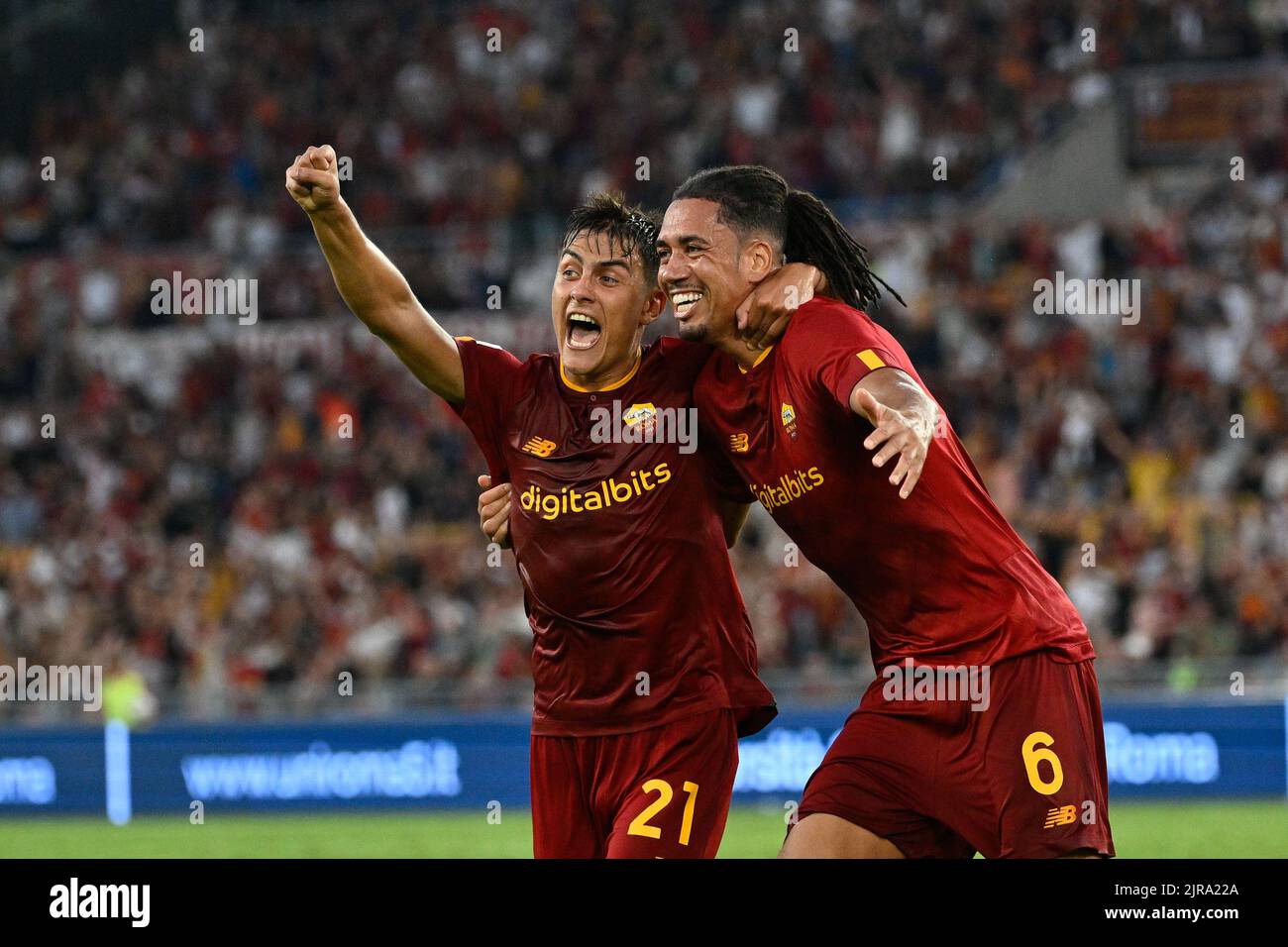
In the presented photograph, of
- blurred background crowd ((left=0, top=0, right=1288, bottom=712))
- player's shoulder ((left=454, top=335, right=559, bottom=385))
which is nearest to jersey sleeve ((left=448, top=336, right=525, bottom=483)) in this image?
player's shoulder ((left=454, top=335, right=559, bottom=385))

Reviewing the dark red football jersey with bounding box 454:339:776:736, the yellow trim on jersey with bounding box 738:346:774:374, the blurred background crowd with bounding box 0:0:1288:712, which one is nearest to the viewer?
the yellow trim on jersey with bounding box 738:346:774:374

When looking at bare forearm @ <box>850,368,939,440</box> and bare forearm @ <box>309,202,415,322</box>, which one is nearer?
bare forearm @ <box>850,368,939,440</box>

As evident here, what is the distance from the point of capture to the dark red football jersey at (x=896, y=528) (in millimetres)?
5289

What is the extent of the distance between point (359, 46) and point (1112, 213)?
10.5 metres

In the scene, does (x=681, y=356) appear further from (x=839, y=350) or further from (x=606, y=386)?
(x=839, y=350)

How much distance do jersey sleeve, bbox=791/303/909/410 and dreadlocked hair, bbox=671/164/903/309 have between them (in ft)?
1.21

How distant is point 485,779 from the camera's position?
51.8 feet

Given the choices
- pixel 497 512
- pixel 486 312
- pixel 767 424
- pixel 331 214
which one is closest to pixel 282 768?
pixel 486 312

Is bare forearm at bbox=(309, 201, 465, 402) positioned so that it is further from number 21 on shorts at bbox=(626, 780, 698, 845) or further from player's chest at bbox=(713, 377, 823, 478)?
number 21 on shorts at bbox=(626, 780, 698, 845)

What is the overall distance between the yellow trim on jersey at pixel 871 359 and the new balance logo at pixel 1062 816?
1261 millimetres

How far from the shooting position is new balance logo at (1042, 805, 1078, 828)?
16.9ft

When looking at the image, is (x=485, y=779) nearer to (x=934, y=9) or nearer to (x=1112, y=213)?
(x=1112, y=213)

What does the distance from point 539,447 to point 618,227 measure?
29.5 inches
